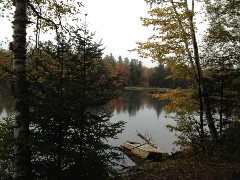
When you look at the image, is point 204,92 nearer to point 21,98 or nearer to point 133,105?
point 21,98

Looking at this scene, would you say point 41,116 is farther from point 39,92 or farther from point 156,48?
point 156,48

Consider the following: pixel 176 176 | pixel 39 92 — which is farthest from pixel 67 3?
pixel 176 176

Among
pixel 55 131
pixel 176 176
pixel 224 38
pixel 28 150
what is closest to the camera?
pixel 28 150

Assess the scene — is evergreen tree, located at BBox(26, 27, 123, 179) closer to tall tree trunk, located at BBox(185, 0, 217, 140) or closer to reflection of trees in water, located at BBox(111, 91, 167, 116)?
tall tree trunk, located at BBox(185, 0, 217, 140)

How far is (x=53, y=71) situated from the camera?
23.6 ft

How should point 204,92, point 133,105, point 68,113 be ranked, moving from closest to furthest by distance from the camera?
point 68,113, point 204,92, point 133,105

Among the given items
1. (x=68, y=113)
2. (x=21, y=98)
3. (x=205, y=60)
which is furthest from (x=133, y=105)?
(x=21, y=98)

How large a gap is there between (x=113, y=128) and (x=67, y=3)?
11.9 feet

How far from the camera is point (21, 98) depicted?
20.4ft

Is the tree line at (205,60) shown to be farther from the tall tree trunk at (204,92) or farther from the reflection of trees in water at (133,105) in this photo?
the reflection of trees in water at (133,105)

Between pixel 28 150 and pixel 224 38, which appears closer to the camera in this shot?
pixel 28 150

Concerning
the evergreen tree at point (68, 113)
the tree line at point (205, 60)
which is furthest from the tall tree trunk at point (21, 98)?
the tree line at point (205, 60)

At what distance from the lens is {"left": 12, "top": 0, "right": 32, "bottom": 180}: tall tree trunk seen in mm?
6076

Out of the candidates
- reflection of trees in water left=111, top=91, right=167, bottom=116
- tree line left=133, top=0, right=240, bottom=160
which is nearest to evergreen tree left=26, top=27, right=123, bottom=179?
tree line left=133, top=0, right=240, bottom=160
